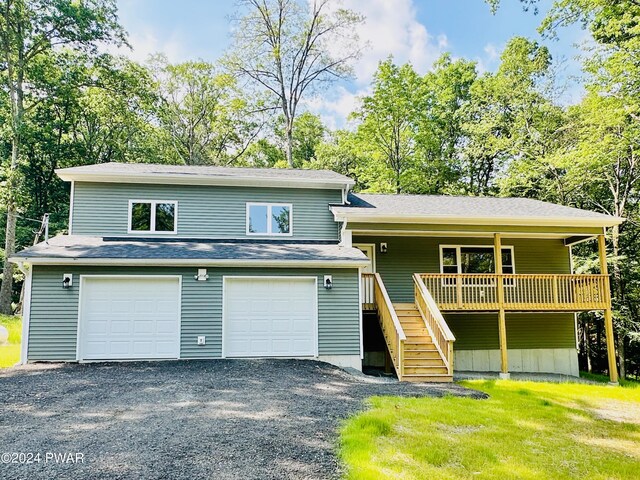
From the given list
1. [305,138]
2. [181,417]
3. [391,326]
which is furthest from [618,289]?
[305,138]

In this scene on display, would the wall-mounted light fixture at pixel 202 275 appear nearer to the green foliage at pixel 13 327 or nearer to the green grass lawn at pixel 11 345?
the green grass lawn at pixel 11 345

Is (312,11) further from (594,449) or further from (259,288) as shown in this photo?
(594,449)

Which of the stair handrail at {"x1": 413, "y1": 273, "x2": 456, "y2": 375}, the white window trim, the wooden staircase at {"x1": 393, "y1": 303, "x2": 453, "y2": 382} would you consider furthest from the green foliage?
the stair handrail at {"x1": 413, "y1": 273, "x2": 456, "y2": 375}

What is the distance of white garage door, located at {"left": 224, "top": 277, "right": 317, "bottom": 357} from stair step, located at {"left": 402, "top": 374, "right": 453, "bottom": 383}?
2.29 meters

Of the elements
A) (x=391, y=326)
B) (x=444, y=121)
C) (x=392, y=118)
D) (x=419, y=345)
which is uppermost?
(x=444, y=121)

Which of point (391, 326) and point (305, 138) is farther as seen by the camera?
point (305, 138)

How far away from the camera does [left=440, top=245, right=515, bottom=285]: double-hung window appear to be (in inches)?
528

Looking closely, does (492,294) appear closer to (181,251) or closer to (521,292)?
(521,292)

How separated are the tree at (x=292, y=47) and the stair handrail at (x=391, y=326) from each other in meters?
15.1

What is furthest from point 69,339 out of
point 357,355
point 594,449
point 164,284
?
point 594,449

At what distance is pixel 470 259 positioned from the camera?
13.6 metres

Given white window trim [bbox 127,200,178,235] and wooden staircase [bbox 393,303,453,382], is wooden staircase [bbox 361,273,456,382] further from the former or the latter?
white window trim [bbox 127,200,178,235]

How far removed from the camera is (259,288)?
10.4 m

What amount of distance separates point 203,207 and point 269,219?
1.93 meters
